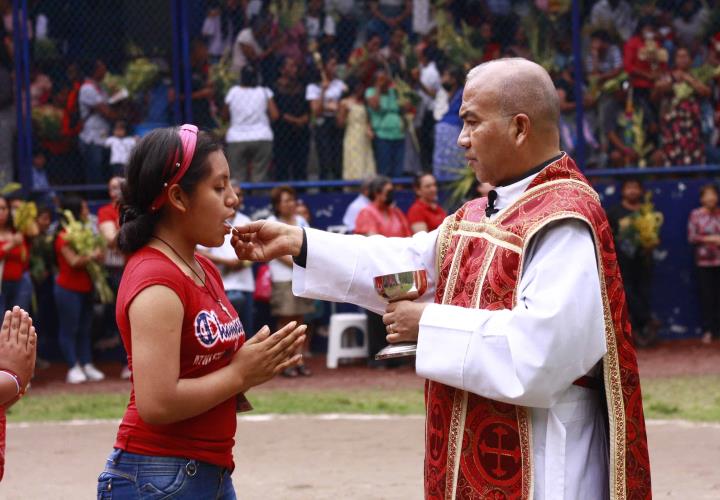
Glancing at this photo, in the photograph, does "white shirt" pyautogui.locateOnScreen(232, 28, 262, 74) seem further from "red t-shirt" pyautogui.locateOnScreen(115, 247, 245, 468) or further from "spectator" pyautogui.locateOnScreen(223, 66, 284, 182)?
"red t-shirt" pyautogui.locateOnScreen(115, 247, 245, 468)

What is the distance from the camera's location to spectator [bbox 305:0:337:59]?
14.4 metres

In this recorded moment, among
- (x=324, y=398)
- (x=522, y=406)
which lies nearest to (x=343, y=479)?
(x=324, y=398)

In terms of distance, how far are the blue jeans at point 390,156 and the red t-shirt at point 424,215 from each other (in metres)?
1.46

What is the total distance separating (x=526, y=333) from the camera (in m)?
3.33

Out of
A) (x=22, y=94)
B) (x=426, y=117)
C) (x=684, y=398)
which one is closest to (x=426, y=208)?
(x=426, y=117)

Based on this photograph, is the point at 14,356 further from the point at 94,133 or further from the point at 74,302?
the point at 94,133

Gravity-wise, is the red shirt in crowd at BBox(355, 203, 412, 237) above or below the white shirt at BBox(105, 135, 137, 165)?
below

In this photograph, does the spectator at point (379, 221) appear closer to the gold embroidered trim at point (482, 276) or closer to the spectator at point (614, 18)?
the spectator at point (614, 18)

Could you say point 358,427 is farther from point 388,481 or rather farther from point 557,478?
point 557,478

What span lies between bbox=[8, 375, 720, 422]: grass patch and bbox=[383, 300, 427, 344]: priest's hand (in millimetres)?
6023

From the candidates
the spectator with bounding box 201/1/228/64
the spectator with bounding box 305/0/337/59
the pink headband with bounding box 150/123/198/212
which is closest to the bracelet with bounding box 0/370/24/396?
the pink headband with bounding box 150/123/198/212

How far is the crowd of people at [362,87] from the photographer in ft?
45.5

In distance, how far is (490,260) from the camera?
359 cm

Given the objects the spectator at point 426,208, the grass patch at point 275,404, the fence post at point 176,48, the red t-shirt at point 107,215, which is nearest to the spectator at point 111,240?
the red t-shirt at point 107,215
